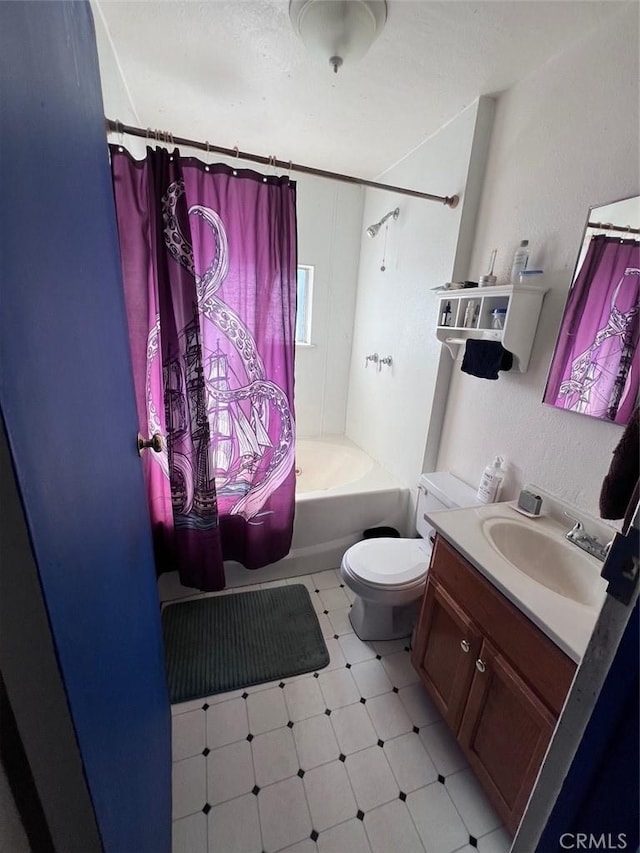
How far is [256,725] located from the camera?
53.4 inches

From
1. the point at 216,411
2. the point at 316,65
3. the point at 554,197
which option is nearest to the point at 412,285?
the point at 554,197

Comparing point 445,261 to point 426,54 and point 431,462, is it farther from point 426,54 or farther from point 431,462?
point 431,462

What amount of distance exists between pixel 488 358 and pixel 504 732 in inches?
50.3

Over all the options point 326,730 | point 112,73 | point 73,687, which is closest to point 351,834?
point 326,730

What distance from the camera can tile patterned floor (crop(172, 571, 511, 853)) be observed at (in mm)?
1070

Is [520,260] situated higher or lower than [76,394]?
higher

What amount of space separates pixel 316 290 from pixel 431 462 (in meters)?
1.64

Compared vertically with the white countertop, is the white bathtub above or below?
below

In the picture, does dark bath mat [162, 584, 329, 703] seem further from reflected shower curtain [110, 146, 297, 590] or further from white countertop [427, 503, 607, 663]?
white countertop [427, 503, 607, 663]

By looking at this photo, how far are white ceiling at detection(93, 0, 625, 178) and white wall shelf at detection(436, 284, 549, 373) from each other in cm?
80

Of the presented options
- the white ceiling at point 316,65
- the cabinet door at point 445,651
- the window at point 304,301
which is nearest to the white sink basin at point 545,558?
the cabinet door at point 445,651

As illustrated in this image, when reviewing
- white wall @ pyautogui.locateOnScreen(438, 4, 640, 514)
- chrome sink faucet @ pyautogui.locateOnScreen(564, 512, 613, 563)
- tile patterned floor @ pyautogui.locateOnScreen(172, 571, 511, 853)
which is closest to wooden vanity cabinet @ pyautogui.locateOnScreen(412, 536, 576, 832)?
tile patterned floor @ pyautogui.locateOnScreen(172, 571, 511, 853)

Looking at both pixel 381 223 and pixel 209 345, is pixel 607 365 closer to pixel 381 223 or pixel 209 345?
pixel 209 345

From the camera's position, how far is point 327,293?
2756 mm
